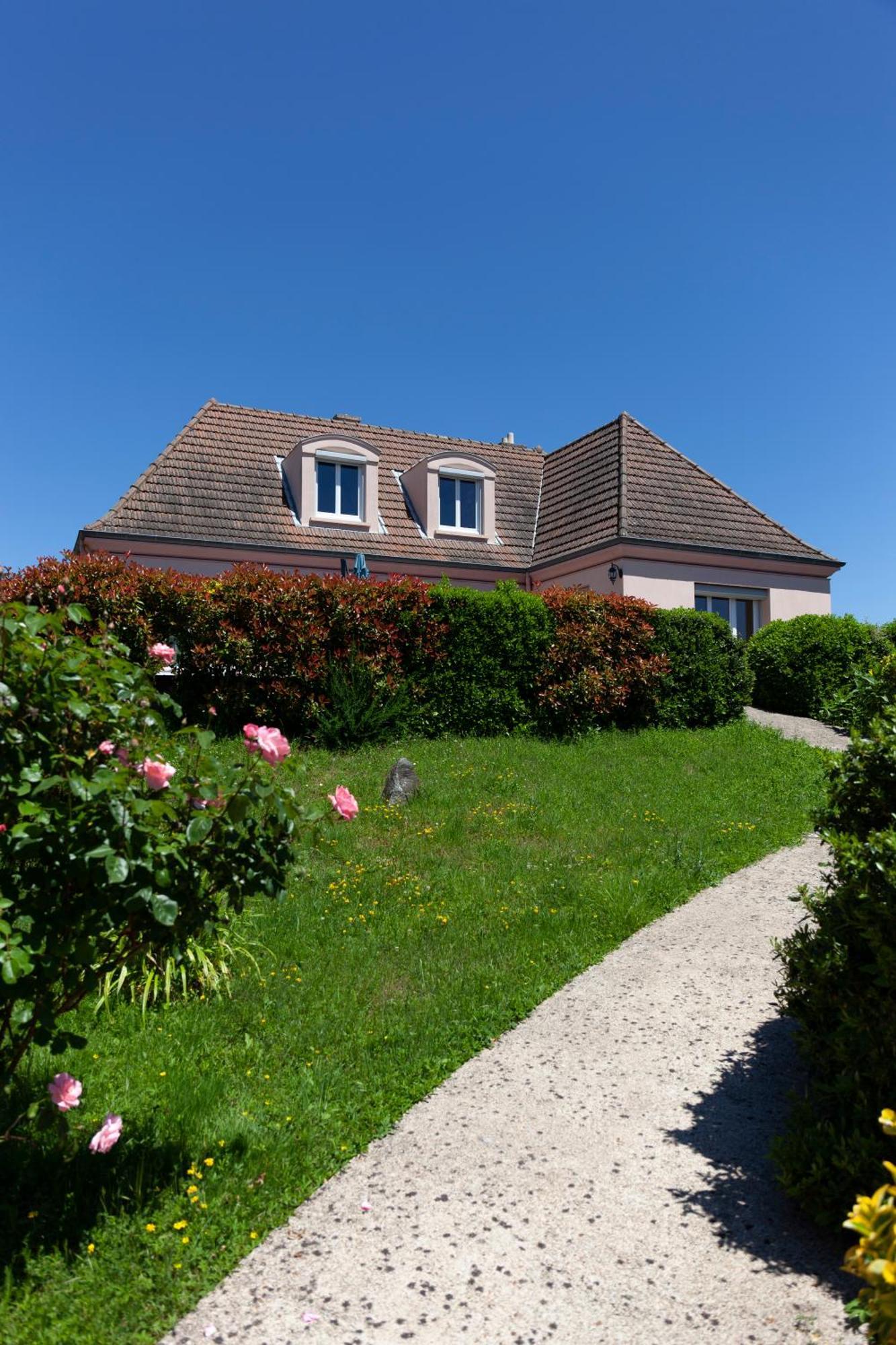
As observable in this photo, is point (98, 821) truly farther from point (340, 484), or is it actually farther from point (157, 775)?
point (340, 484)

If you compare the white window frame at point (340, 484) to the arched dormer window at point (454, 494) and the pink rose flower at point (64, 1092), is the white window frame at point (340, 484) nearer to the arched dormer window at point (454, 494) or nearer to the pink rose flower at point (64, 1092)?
the arched dormer window at point (454, 494)

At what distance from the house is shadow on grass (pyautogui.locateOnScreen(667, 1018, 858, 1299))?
15659 millimetres

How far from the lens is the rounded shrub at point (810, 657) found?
17859 mm

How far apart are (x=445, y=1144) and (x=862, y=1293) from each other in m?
2.69

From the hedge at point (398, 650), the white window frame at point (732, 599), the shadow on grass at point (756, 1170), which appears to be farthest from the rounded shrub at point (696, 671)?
the shadow on grass at point (756, 1170)

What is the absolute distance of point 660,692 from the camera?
15352 mm

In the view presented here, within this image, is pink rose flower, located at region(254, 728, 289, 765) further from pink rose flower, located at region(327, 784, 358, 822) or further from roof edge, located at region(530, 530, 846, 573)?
roof edge, located at region(530, 530, 846, 573)

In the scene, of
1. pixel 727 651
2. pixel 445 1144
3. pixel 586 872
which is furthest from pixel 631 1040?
pixel 727 651

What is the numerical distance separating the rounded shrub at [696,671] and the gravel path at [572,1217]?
399 inches

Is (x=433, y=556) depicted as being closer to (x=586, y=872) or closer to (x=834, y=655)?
(x=834, y=655)

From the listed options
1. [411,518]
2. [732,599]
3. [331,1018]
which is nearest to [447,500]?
[411,518]

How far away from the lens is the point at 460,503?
926 inches

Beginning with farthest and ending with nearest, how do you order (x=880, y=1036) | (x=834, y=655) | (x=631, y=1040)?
1. (x=834, y=655)
2. (x=631, y=1040)
3. (x=880, y=1036)

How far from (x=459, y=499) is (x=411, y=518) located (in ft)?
4.75
